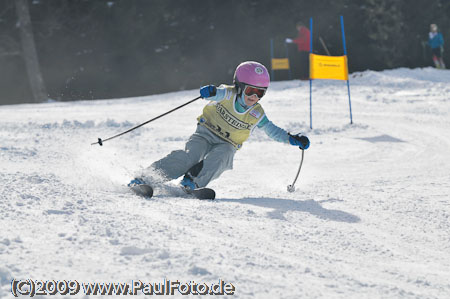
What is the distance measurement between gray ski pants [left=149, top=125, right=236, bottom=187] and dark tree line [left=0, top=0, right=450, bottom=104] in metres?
13.2

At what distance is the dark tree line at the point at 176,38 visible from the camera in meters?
17.4

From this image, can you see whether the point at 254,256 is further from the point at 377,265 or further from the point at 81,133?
the point at 81,133

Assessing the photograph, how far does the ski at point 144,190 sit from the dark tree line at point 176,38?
14.0 metres

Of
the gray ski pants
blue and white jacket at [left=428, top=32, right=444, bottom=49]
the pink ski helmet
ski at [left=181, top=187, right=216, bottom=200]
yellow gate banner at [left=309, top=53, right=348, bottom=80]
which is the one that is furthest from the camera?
blue and white jacket at [left=428, top=32, right=444, bottom=49]

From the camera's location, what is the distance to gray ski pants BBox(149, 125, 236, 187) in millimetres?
4844

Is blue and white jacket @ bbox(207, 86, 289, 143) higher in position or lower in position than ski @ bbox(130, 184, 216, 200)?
higher

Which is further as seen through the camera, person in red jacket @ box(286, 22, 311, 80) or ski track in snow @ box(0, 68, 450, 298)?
person in red jacket @ box(286, 22, 311, 80)

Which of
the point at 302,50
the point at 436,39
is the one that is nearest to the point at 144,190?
the point at 302,50

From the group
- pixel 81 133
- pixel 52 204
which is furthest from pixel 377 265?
pixel 81 133

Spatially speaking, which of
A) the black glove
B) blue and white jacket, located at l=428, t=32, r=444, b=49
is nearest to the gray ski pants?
the black glove

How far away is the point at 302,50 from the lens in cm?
1694

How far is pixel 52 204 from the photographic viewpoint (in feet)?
→ 12.0

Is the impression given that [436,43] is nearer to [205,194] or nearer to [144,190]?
[205,194]

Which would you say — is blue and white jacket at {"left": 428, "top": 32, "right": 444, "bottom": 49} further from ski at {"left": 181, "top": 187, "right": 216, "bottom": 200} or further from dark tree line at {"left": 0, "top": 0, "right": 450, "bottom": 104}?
ski at {"left": 181, "top": 187, "right": 216, "bottom": 200}
